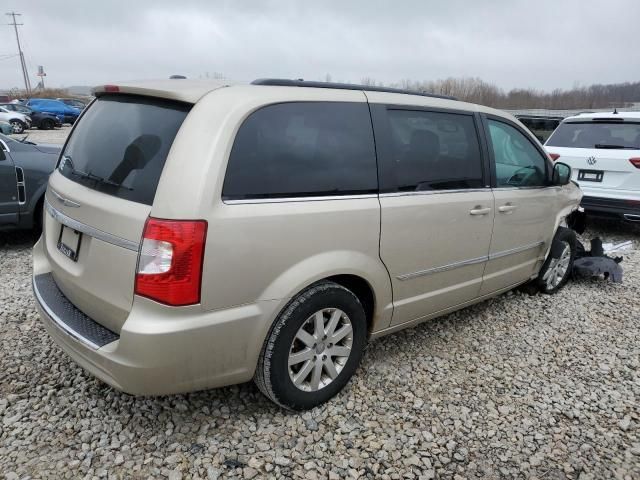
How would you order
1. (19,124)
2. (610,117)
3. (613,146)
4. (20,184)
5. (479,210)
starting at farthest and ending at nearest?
1. (19,124)
2. (610,117)
3. (613,146)
4. (20,184)
5. (479,210)

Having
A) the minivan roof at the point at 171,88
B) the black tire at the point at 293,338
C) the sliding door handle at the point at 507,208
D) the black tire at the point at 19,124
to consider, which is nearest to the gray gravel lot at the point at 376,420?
the black tire at the point at 293,338

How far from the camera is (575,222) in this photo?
6.02 metres

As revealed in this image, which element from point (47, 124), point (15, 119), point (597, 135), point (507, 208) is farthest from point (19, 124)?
point (507, 208)

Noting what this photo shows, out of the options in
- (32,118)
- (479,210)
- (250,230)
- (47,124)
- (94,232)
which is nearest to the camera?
(250,230)

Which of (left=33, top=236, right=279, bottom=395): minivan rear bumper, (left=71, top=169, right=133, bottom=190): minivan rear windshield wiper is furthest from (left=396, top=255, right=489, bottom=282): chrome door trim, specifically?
(left=71, top=169, right=133, bottom=190): minivan rear windshield wiper

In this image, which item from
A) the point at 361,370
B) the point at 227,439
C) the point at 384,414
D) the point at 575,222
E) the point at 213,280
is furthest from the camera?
the point at 575,222

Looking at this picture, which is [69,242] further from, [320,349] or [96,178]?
[320,349]

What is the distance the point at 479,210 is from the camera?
10.7 ft

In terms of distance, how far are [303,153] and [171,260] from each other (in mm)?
851

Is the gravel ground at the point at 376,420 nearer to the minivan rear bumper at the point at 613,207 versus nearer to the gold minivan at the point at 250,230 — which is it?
the gold minivan at the point at 250,230

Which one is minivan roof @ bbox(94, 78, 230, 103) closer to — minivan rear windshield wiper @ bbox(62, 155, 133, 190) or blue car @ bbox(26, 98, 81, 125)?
minivan rear windshield wiper @ bbox(62, 155, 133, 190)

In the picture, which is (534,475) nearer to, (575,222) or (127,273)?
(127,273)

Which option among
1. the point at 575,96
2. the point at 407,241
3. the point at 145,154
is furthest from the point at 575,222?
the point at 575,96

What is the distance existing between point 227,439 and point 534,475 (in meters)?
1.55
